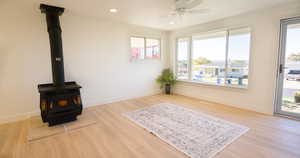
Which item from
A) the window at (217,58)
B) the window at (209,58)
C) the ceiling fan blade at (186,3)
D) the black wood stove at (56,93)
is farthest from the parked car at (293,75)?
the black wood stove at (56,93)

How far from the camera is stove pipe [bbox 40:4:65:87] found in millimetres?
2750

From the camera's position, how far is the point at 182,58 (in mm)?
5145

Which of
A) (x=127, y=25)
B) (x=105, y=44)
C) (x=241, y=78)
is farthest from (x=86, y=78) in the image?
(x=241, y=78)

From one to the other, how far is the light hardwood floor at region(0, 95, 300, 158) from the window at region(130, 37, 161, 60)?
2.41 m

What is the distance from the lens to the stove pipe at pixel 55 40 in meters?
2.75

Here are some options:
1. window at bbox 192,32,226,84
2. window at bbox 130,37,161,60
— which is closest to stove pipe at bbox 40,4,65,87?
window at bbox 130,37,161,60

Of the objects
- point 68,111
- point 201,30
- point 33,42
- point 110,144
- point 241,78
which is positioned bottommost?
point 110,144

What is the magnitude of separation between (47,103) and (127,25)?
2.94 meters

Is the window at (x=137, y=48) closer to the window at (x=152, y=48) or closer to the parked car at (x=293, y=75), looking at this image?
the window at (x=152, y=48)

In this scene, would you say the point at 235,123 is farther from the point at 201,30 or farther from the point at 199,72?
the point at 201,30

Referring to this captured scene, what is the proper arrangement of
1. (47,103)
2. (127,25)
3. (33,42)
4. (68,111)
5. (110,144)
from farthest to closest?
(127,25) < (33,42) < (68,111) < (47,103) < (110,144)

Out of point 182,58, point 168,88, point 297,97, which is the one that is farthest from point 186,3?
point 168,88

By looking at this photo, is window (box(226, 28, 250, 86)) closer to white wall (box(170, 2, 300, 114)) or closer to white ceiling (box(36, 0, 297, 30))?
white wall (box(170, 2, 300, 114))

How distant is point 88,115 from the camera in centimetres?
325
